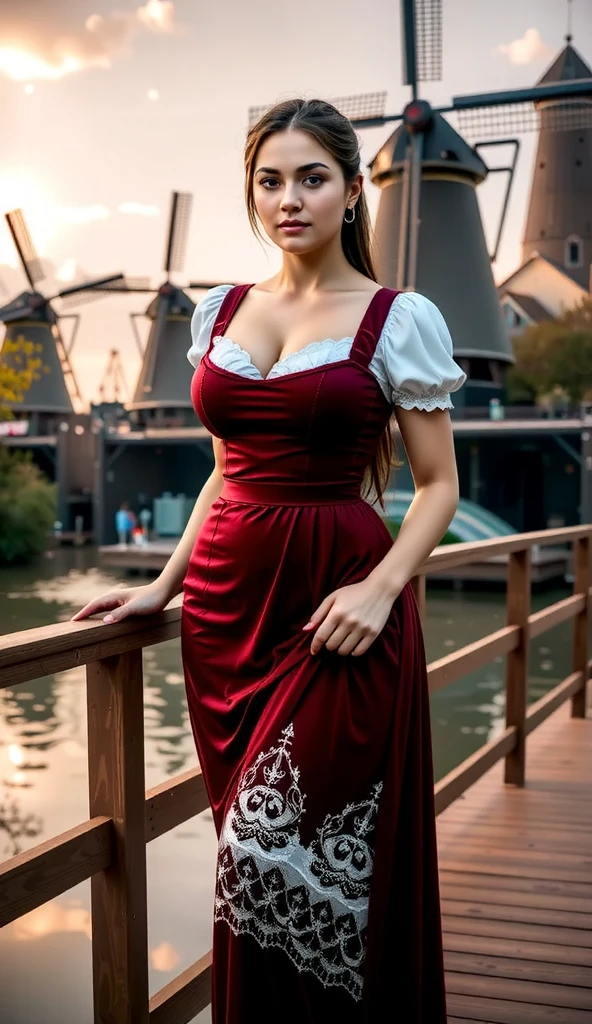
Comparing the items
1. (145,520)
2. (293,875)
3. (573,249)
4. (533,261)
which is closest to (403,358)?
(293,875)

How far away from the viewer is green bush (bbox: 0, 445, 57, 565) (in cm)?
2077

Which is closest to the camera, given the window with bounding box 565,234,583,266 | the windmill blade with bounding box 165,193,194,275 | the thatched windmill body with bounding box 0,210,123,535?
the thatched windmill body with bounding box 0,210,123,535

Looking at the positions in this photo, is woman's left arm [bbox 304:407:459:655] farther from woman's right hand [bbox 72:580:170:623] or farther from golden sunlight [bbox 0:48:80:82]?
golden sunlight [bbox 0:48:80:82]

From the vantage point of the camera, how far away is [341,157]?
1498 millimetres

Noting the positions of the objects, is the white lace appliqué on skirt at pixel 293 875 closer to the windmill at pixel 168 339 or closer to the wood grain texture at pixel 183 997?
the wood grain texture at pixel 183 997

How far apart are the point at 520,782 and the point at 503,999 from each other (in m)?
1.59

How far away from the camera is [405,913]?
4.72ft

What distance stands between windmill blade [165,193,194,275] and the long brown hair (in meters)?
29.6

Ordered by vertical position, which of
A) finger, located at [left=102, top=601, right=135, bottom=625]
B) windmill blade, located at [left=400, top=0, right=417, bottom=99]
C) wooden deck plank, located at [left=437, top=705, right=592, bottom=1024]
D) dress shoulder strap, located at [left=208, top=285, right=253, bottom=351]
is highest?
windmill blade, located at [left=400, top=0, right=417, bottom=99]

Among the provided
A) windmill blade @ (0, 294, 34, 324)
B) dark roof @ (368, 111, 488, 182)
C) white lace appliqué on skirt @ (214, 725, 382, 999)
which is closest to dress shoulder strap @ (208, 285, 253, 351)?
white lace appliqué on skirt @ (214, 725, 382, 999)

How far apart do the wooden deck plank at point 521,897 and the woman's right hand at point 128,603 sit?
109 cm

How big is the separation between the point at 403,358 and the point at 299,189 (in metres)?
0.29

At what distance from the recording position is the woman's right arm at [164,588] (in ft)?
5.13

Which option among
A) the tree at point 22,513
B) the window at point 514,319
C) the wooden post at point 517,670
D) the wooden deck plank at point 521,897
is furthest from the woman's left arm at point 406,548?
the window at point 514,319
